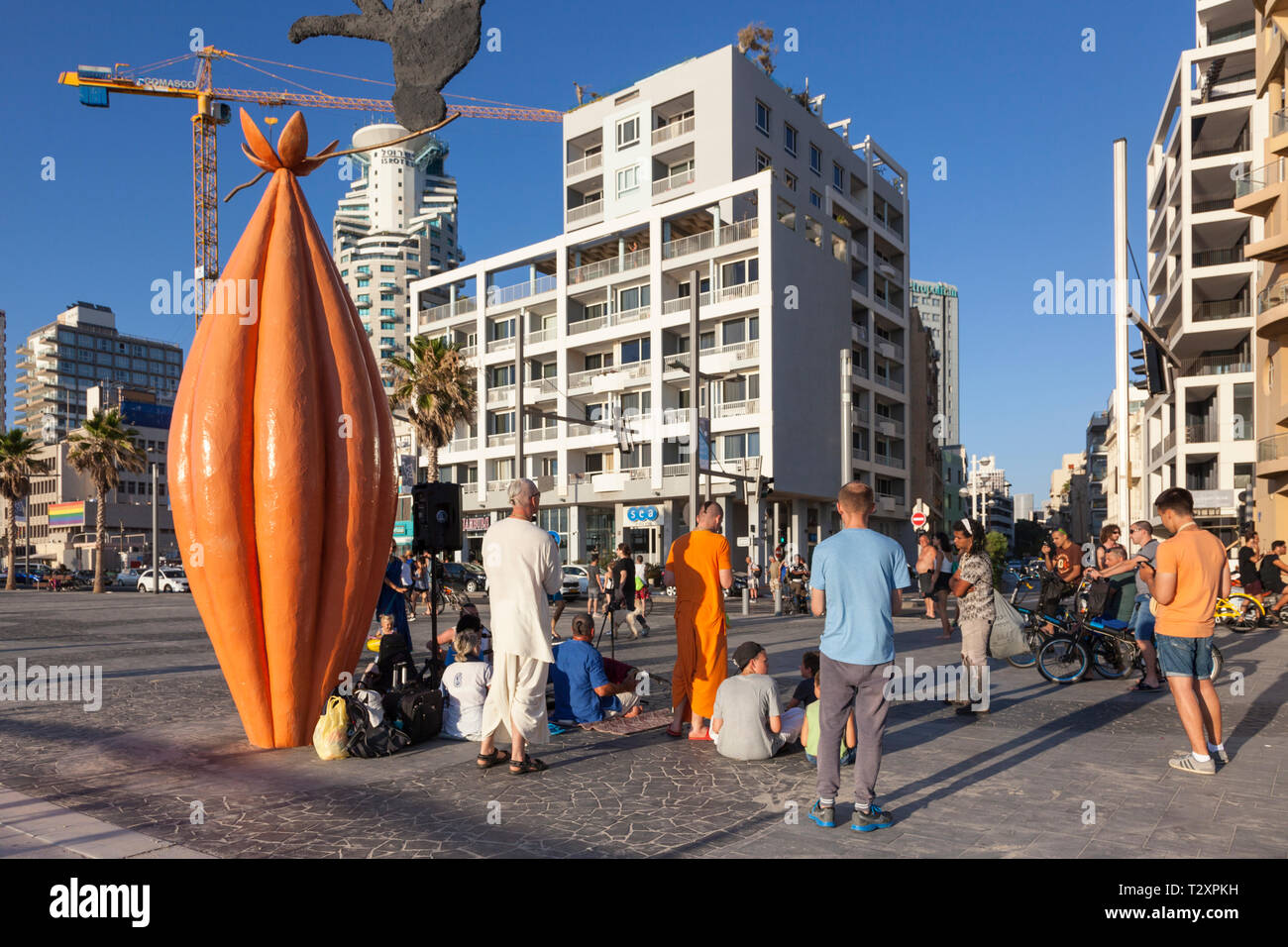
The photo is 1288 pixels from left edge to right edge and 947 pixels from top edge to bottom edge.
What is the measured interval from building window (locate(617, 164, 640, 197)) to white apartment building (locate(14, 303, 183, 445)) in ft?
403

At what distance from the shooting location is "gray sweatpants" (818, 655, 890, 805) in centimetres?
498

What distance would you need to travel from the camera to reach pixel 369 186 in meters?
156

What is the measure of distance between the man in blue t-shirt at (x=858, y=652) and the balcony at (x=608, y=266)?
39193 millimetres

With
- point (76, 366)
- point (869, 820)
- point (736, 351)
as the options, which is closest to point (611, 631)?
point (869, 820)

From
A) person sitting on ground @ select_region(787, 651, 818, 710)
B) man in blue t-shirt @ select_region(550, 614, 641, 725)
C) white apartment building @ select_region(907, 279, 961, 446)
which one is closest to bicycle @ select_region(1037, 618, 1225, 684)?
person sitting on ground @ select_region(787, 651, 818, 710)

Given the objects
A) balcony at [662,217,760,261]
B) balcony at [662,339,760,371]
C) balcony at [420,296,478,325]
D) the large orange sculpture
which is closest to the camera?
the large orange sculpture

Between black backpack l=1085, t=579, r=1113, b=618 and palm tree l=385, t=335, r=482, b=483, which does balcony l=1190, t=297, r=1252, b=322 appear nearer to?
palm tree l=385, t=335, r=482, b=483

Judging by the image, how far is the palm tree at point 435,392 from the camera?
35.1 m

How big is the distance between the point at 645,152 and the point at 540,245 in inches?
289

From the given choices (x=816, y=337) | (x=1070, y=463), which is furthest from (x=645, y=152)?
(x=1070, y=463)

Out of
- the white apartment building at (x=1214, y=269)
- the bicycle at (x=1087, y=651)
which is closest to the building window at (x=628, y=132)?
the white apartment building at (x=1214, y=269)

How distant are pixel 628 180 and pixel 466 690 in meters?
43.2

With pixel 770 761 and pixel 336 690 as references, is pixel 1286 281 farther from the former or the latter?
pixel 336 690

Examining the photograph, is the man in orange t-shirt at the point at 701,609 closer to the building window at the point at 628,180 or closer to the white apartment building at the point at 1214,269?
the white apartment building at the point at 1214,269
